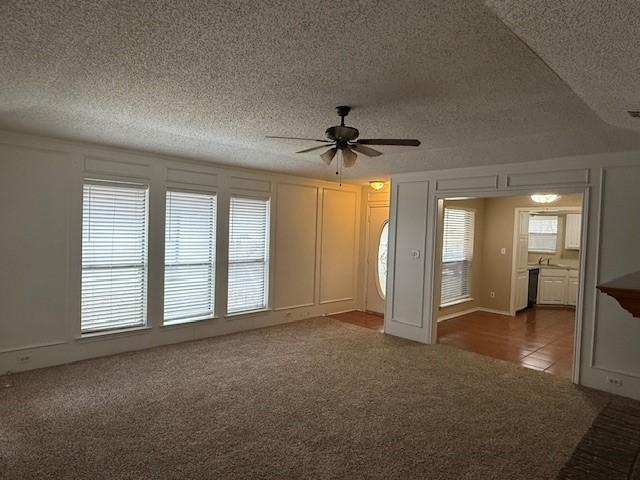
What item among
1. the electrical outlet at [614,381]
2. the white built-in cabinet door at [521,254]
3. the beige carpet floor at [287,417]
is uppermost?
the white built-in cabinet door at [521,254]

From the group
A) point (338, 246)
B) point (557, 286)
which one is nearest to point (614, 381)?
point (338, 246)

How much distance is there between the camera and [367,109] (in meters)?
3.22

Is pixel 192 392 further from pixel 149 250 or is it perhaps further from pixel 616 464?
pixel 616 464

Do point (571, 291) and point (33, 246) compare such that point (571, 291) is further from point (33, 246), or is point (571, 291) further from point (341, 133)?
point (33, 246)

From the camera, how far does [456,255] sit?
762 centimetres

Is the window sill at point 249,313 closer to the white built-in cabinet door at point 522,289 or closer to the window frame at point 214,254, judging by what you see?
the window frame at point 214,254

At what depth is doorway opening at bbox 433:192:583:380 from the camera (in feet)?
22.7

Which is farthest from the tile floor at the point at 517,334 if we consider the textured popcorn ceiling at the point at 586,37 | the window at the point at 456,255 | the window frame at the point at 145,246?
the textured popcorn ceiling at the point at 586,37

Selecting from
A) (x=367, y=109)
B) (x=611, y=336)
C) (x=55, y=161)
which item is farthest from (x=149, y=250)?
(x=611, y=336)

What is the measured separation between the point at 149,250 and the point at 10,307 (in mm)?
1509

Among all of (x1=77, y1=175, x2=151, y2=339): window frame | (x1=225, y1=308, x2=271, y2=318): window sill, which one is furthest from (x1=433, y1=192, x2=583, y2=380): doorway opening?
(x1=77, y1=175, x2=151, y2=339): window frame

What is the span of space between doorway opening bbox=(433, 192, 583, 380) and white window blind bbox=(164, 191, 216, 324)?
3698 mm

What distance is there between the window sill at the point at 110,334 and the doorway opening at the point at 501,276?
437cm

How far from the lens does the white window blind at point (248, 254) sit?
5.98 meters
